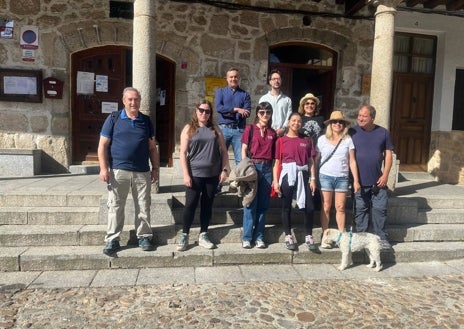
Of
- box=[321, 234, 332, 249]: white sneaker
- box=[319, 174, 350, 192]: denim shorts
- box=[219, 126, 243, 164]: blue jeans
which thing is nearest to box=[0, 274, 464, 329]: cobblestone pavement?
box=[321, 234, 332, 249]: white sneaker

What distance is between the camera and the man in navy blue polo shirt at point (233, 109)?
15.4 feet

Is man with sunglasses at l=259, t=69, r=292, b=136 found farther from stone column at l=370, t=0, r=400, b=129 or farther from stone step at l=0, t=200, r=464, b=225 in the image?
stone column at l=370, t=0, r=400, b=129

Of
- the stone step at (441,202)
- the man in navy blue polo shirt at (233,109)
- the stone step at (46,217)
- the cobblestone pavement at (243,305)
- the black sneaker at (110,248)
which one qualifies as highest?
the man in navy blue polo shirt at (233,109)

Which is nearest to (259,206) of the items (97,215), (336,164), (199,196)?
(199,196)

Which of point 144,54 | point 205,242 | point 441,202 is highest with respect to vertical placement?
point 144,54

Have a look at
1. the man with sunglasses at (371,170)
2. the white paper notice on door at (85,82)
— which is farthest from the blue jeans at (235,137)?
the white paper notice on door at (85,82)

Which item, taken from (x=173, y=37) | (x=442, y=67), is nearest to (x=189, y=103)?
(x=173, y=37)

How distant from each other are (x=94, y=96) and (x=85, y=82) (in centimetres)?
29

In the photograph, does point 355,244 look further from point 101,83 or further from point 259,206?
point 101,83

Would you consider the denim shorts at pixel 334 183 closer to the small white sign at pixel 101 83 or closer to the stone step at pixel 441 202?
the stone step at pixel 441 202

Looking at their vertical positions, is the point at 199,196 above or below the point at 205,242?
above

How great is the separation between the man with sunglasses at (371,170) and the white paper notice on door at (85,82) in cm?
486

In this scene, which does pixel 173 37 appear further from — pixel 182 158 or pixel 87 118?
pixel 182 158

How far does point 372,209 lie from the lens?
4.54 m
